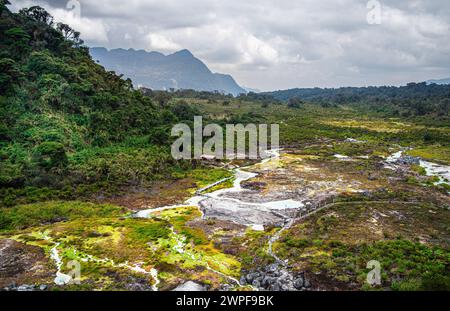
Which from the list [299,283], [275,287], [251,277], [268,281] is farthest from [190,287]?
[299,283]

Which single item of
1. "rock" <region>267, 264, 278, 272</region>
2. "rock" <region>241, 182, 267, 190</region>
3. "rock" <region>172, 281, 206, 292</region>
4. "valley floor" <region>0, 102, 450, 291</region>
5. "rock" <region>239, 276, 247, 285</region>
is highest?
"rock" <region>241, 182, 267, 190</region>

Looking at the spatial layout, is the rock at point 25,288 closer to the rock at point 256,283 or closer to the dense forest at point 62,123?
the rock at point 256,283

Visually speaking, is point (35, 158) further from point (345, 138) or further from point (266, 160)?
point (345, 138)

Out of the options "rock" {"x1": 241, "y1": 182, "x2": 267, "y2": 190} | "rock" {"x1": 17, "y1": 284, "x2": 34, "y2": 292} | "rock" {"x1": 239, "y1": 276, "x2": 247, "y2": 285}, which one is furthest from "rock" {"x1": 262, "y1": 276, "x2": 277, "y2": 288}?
"rock" {"x1": 241, "y1": 182, "x2": 267, "y2": 190}

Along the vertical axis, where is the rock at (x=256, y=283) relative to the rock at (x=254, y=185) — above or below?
below

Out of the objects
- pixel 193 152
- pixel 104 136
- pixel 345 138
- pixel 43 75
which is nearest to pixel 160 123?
pixel 193 152

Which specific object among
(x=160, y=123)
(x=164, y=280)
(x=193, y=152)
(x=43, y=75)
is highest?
(x=43, y=75)

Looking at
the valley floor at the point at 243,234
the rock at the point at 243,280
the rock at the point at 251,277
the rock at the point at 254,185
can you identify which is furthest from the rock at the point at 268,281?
the rock at the point at 254,185

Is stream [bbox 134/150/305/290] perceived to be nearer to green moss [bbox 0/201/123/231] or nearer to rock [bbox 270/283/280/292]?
green moss [bbox 0/201/123/231]
